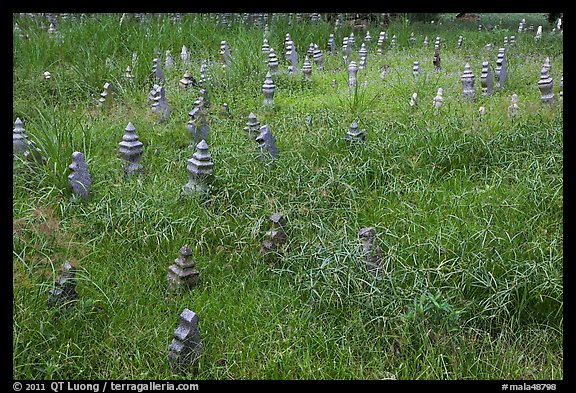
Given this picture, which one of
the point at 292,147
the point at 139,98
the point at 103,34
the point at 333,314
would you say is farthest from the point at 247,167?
the point at 103,34

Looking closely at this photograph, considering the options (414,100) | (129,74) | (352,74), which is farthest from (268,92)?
(129,74)

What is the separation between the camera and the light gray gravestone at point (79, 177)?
3846 millimetres

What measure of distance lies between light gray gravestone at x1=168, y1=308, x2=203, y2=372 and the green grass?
45 mm

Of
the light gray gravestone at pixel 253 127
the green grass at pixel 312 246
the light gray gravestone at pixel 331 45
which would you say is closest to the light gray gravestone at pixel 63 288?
the green grass at pixel 312 246

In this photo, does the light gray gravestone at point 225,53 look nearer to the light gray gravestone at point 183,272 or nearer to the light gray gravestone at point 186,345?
the light gray gravestone at point 183,272

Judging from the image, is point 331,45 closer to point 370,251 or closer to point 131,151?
point 131,151

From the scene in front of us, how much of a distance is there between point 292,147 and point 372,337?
2.19m

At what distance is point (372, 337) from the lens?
2781mm

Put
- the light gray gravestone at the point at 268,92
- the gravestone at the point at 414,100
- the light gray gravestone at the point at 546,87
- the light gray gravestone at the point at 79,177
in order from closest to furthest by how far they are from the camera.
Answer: the light gray gravestone at the point at 79,177, the light gray gravestone at the point at 546,87, the gravestone at the point at 414,100, the light gray gravestone at the point at 268,92

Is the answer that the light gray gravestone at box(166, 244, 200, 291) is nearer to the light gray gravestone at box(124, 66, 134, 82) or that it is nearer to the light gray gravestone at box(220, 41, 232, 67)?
the light gray gravestone at box(124, 66, 134, 82)

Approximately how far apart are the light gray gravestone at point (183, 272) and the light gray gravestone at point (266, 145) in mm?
1432

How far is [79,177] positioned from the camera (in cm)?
387

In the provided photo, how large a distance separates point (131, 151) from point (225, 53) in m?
3.61

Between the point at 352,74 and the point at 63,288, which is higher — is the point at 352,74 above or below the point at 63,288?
above
